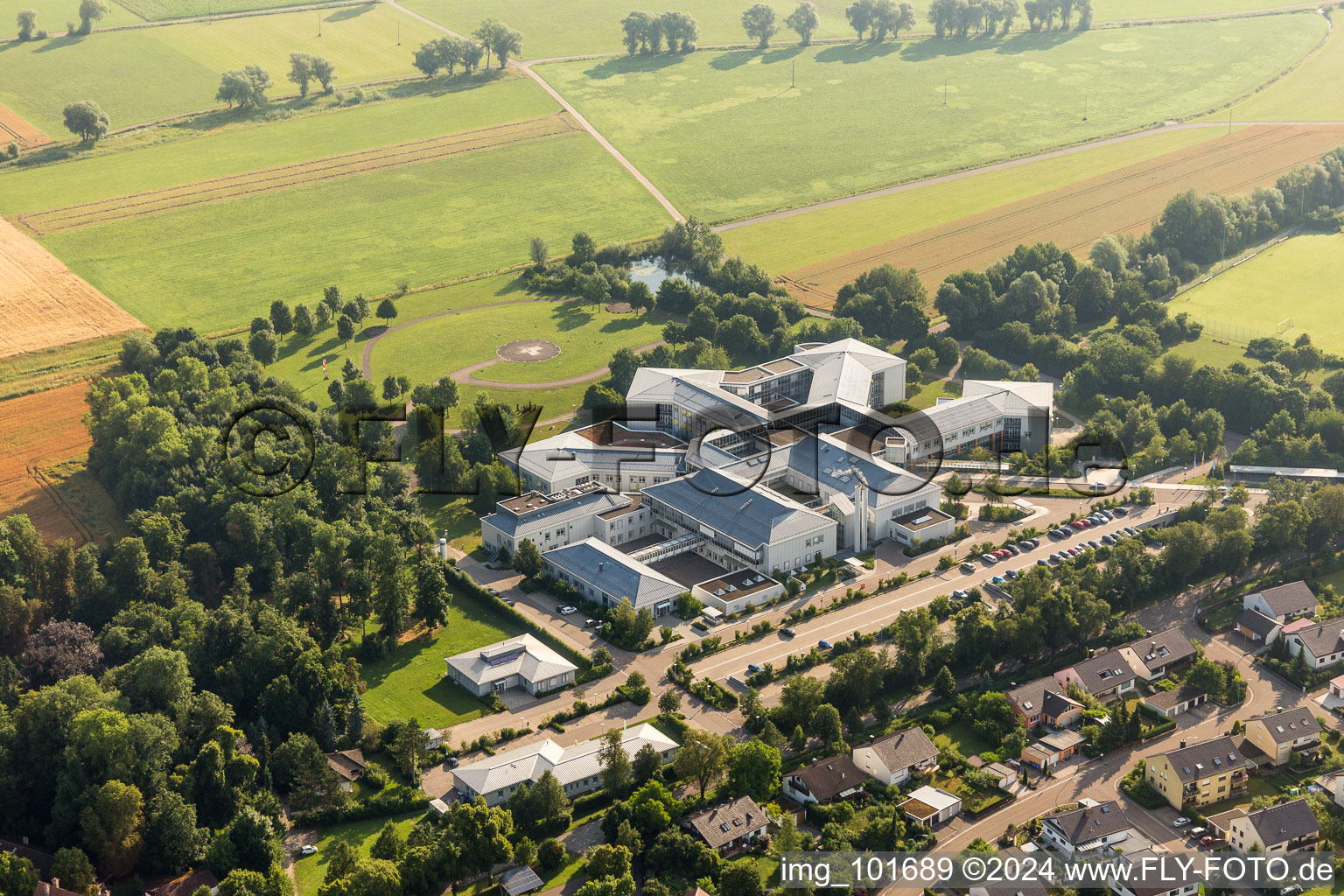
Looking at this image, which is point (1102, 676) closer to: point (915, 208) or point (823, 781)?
point (823, 781)

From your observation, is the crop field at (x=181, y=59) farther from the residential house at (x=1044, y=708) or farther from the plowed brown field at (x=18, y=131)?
the residential house at (x=1044, y=708)

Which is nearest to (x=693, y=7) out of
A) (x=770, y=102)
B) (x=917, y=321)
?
(x=770, y=102)

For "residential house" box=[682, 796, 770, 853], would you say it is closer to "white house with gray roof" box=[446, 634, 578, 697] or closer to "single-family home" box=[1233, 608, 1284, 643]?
"white house with gray roof" box=[446, 634, 578, 697]

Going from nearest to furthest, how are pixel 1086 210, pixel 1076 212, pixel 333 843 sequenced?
pixel 333 843 → pixel 1076 212 → pixel 1086 210

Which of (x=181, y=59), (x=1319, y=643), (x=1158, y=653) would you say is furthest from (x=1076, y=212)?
(x=181, y=59)

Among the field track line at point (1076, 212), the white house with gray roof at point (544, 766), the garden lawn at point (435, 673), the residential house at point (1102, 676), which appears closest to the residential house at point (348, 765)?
the garden lawn at point (435, 673)

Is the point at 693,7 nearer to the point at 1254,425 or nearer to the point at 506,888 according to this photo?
the point at 1254,425

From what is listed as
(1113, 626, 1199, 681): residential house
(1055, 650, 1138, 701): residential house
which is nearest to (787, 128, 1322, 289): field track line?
(1113, 626, 1199, 681): residential house
